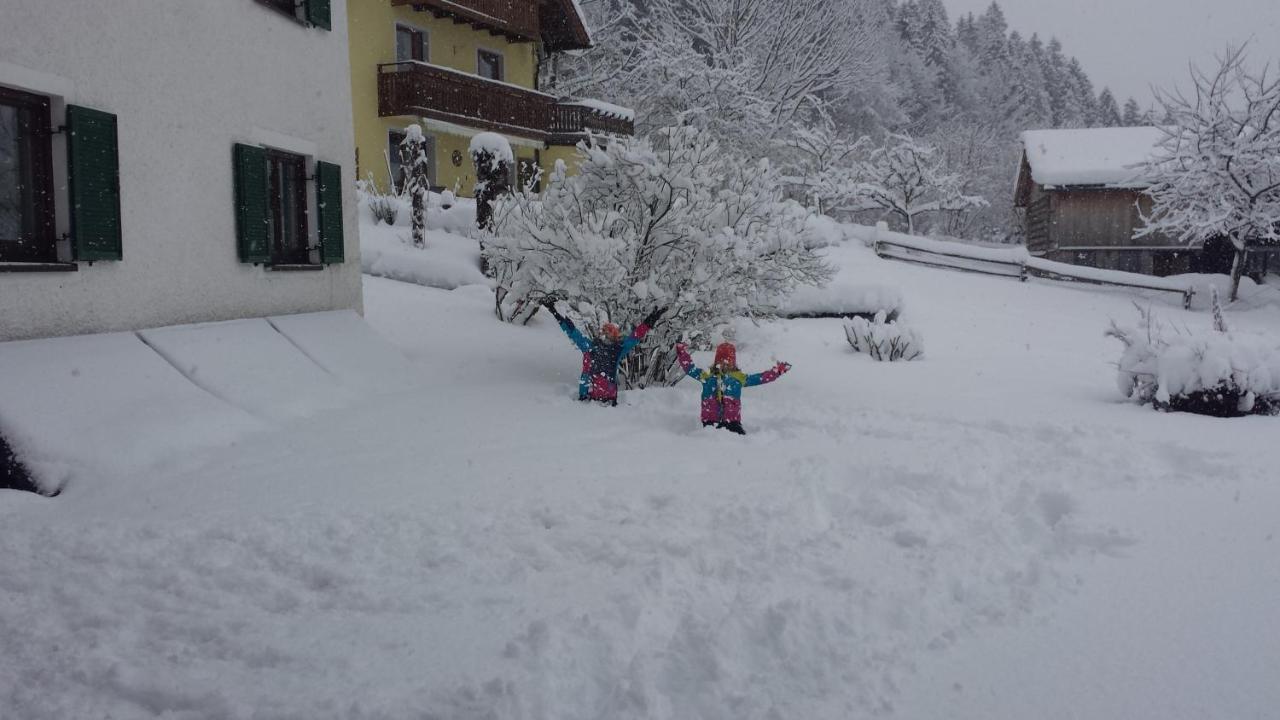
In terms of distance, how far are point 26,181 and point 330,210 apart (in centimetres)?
340

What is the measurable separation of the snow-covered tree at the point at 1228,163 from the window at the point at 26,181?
21832 mm

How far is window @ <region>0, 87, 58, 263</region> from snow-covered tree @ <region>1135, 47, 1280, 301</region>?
21.8 metres

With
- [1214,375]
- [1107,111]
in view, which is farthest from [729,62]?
[1107,111]

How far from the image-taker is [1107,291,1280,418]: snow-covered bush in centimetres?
702

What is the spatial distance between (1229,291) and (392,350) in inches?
817

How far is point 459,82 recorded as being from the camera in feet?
64.9

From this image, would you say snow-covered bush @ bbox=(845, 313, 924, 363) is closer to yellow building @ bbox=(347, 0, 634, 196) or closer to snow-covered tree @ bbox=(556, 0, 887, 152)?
yellow building @ bbox=(347, 0, 634, 196)

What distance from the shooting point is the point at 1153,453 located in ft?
18.7

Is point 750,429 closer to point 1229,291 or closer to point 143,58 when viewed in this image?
point 143,58

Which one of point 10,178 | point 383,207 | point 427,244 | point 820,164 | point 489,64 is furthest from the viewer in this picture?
point 820,164

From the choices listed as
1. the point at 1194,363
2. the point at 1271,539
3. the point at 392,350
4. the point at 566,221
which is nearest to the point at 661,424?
the point at 566,221

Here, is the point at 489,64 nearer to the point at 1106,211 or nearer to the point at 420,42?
the point at 420,42

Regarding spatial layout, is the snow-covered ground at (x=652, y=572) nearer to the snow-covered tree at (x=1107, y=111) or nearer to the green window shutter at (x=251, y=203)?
the green window shutter at (x=251, y=203)

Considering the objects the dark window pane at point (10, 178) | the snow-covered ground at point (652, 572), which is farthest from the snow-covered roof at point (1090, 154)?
the dark window pane at point (10, 178)
